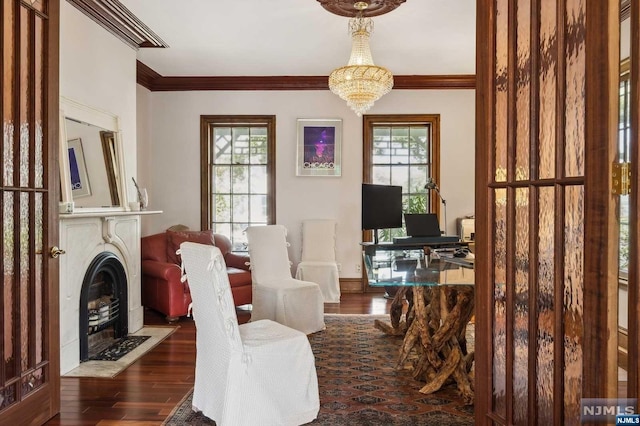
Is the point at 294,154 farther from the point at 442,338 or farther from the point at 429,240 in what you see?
the point at 442,338

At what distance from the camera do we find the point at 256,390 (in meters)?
2.40

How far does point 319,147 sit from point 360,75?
2243 mm

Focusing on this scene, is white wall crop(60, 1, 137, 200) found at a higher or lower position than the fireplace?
higher

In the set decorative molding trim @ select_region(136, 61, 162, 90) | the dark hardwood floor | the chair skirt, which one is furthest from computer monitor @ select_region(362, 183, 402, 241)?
decorative molding trim @ select_region(136, 61, 162, 90)

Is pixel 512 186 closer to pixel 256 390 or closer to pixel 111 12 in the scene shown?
pixel 256 390

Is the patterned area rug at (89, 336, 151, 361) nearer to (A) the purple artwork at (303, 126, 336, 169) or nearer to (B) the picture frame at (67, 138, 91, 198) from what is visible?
(B) the picture frame at (67, 138, 91, 198)

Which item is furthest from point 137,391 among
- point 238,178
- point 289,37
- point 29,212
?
point 238,178

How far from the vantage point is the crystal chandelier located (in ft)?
13.6

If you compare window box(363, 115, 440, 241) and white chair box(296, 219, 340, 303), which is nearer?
white chair box(296, 219, 340, 303)

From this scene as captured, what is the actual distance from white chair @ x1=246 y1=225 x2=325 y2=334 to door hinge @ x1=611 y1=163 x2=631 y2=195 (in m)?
3.20

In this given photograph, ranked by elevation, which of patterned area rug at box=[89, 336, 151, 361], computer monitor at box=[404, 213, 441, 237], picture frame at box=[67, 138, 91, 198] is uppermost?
picture frame at box=[67, 138, 91, 198]

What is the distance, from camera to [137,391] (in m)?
3.04

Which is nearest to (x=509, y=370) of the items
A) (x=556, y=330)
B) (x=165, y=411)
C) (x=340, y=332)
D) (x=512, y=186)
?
(x=556, y=330)

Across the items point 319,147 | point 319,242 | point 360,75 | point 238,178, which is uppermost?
point 360,75
